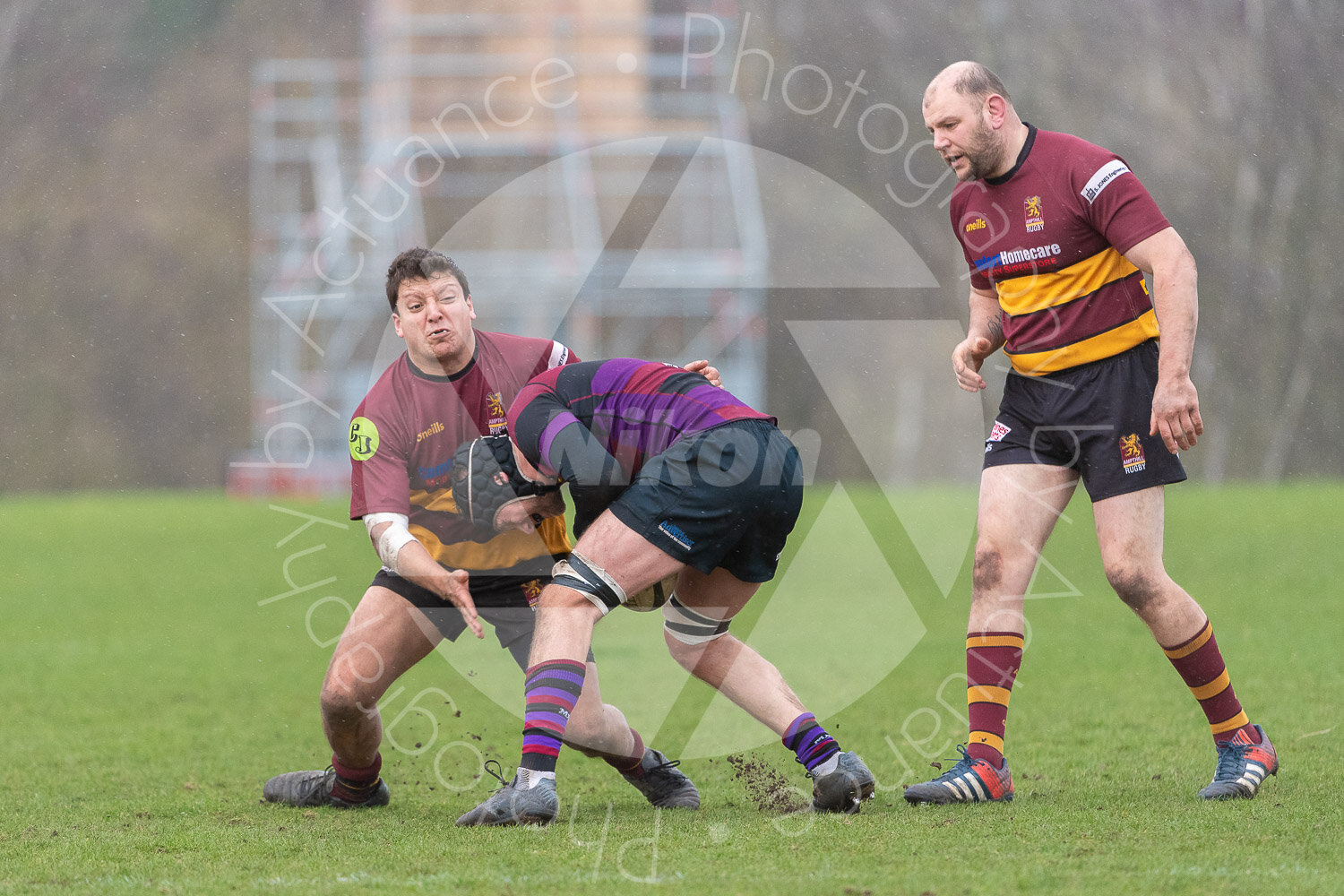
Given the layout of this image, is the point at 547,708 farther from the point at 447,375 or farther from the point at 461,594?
the point at 447,375

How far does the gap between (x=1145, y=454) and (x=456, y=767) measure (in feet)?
8.61

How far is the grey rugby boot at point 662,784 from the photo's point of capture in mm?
4262

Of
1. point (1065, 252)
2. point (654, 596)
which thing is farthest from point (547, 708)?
point (1065, 252)

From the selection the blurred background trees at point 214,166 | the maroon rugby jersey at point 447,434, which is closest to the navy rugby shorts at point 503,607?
the maroon rugby jersey at point 447,434

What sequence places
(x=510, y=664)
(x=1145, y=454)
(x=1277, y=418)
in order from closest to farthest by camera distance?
(x=1145, y=454) → (x=510, y=664) → (x=1277, y=418)

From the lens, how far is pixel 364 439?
414cm

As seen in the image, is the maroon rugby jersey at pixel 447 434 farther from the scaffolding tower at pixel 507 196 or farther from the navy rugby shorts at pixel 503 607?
the scaffolding tower at pixel 507 196

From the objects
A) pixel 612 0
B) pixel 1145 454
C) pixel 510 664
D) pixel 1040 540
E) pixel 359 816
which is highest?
pixel 612 0

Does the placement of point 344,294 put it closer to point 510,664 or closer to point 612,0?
point 612,0

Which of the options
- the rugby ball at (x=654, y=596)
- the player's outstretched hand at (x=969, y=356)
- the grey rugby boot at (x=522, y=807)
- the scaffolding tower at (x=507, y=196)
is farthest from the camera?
the scaffolding tower at (x=507, y=196)

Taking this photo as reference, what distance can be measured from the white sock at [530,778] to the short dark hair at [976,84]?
2.19 m

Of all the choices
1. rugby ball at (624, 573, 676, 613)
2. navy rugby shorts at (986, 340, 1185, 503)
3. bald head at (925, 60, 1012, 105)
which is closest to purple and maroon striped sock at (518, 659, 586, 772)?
rugby ball at (624, 573, 676, 613)

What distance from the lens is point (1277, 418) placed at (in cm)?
2784

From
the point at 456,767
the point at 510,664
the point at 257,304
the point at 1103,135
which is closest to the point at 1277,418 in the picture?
the point at 1103,135
